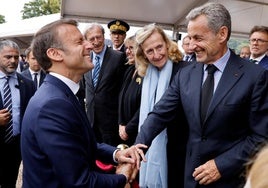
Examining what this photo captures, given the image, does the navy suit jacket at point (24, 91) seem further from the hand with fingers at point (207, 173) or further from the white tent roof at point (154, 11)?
the white tent roof at point (154, 11)

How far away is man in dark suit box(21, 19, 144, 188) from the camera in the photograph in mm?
1604

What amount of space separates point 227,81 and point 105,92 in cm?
239

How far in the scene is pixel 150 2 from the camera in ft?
32.6

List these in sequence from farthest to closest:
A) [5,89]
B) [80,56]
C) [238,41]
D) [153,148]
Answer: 1. [238,41]
2. [5,89]
3. [153,148]
4. [80,56]

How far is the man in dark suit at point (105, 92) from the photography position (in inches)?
169

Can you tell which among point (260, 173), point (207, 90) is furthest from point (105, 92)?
point (260, 173)

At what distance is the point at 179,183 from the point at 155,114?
81 cm

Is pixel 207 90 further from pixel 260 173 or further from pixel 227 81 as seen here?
pixel 260 173

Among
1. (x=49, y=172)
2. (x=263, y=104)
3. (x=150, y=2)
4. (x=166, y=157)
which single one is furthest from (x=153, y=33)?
(x=150, y=2)

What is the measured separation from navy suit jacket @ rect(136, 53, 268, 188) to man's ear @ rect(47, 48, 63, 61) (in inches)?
37.4

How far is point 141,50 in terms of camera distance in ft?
10.6

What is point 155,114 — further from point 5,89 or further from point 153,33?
point 5,89

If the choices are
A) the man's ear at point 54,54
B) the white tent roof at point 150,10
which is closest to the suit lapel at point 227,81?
the man's ear at point 54,54

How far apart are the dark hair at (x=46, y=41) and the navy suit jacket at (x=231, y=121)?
3.26 feet
